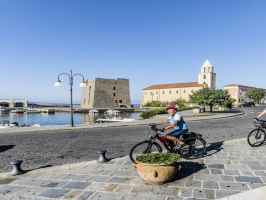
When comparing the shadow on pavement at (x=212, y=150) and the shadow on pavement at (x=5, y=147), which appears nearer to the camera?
the shadow on pavement at (x=212, y=150)

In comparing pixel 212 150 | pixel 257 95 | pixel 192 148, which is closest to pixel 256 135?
pixel 212 150

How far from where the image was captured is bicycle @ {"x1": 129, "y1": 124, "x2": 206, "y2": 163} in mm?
5079

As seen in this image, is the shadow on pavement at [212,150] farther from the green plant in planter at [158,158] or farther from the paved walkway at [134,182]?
the green plant in planter at [158,158]

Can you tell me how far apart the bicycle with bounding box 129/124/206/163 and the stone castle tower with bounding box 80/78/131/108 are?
197 ft

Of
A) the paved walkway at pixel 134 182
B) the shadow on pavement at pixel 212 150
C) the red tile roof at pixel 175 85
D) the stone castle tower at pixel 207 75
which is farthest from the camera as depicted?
the red tile roof at pixel 175 85

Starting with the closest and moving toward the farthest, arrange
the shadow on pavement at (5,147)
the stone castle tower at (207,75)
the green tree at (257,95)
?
the shadow on pavement at (5,147)
the green tree at (257,95)
the stone castle tower at (207,75)

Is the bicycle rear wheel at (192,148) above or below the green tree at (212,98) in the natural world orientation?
below

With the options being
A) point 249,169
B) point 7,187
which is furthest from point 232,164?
point 7,187

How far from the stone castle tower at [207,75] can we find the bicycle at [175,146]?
7327 centimetres

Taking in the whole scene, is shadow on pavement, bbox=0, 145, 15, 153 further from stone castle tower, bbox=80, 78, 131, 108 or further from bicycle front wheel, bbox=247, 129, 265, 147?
stone castle tower, bbox=80, 78, 131, 108

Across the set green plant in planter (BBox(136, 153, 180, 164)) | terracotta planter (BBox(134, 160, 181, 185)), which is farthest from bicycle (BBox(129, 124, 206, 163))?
terracotta planter (BBox(134, 160, 181, 185))

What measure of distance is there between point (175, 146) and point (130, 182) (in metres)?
1.83

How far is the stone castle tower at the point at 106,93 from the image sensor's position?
213ft

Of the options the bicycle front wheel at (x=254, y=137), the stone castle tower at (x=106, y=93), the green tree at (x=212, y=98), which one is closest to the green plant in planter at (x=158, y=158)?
the bicycle front wheel at (x=254, y=137)
